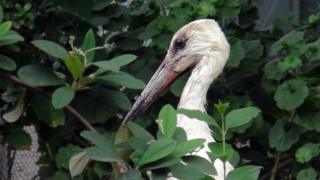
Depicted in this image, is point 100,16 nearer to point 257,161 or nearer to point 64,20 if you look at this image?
point 64,20

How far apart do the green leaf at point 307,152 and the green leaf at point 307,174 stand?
95 millimetres

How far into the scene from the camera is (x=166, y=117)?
8.81ft

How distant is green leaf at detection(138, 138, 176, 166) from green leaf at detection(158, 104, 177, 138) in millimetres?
84

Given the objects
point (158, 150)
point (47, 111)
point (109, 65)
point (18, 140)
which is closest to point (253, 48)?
point (47, 111)

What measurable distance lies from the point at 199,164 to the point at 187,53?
6.46 ft

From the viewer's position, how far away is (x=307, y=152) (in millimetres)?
4742

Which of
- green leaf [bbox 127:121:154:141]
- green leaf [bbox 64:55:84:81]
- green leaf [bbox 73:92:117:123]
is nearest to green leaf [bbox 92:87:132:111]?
green leaf [bbox 64:55:84:81]

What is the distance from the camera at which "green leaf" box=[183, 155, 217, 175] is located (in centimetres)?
265

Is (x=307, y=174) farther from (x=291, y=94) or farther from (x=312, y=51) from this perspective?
(x=312, y=51)

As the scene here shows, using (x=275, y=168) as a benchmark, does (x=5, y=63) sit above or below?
above

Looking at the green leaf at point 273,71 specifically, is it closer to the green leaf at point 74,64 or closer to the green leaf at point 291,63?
the green leaf at point 291,63

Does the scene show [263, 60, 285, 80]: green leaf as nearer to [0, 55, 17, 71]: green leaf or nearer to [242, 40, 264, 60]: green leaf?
[242, 40, 264, 60]: green leaf

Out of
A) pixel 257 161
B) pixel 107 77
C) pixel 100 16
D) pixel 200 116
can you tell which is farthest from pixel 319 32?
pixel 200 116

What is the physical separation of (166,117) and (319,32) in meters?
2.67
